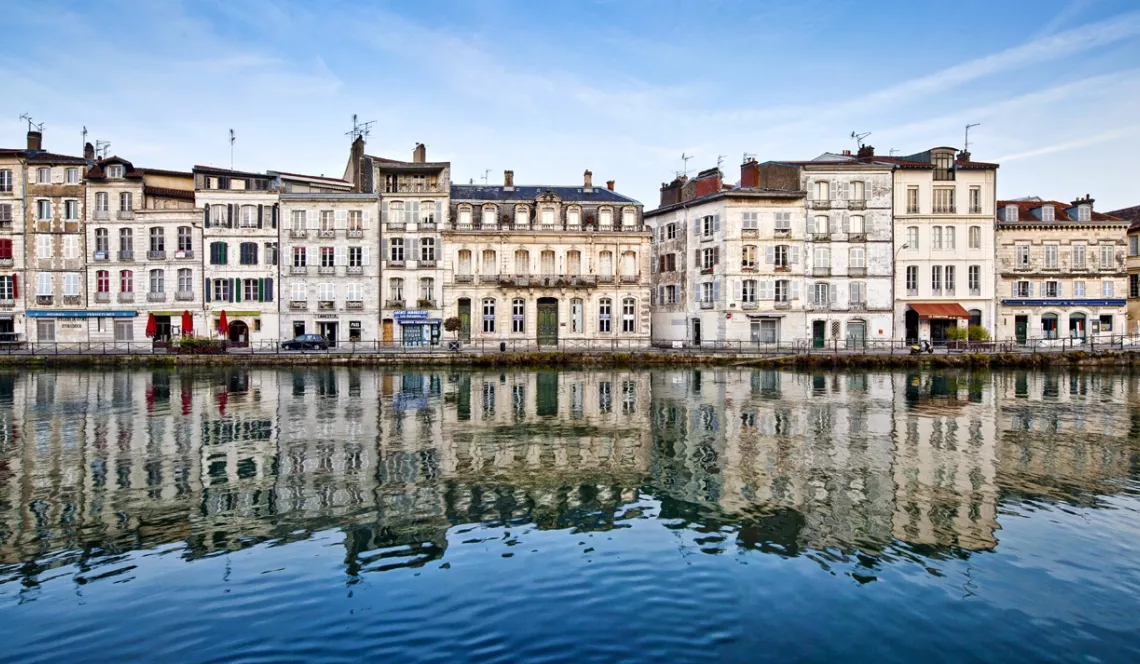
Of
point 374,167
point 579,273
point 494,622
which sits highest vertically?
point 374,167

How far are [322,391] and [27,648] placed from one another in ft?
84.5

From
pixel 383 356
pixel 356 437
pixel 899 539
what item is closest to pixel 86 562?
pixel 356 437

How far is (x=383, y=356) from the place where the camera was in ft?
155

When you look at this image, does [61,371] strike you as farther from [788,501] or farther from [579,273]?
[788,501]

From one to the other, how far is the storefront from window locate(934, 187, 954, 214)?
36.0 meters

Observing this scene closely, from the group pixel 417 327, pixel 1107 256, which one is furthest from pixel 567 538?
pixel 1107 256

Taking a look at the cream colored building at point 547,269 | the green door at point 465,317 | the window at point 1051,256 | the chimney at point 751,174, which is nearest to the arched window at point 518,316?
the cream colored building at point 547,269

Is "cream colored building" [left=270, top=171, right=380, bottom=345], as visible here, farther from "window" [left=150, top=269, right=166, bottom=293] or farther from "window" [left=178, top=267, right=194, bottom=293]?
"window" [left=150, top=269, right=166, bottom=293]

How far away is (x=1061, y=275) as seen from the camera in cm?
5872

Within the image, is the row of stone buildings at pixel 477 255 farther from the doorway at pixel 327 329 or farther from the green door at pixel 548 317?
the doorway at pixel 327 329

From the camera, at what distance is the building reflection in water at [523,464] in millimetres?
13695

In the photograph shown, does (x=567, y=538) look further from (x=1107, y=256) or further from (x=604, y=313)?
(x=1107, y=256)

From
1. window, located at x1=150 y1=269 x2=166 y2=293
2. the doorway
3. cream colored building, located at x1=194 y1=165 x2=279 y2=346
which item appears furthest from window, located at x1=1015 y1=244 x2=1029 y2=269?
window, located at x1=150 y1=269 x2=166 y2=293

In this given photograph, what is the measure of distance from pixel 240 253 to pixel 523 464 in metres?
42.7
